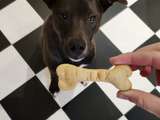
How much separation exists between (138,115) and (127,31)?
1.56ft

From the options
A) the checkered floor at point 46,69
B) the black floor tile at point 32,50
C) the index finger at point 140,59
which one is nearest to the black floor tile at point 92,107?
the checkered floor at point 46,69

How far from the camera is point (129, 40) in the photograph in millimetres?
1885

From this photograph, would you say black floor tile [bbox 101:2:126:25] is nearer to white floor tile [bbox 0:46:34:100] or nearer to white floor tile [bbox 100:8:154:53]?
white floor tile [bbox 100:8:154:53]

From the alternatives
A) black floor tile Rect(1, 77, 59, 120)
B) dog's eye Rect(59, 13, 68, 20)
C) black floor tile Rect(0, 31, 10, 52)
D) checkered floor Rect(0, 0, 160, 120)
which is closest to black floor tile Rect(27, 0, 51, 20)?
checkered floor Rect(0, 0, 160, 120)

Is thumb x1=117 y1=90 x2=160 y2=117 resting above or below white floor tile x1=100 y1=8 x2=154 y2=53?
above

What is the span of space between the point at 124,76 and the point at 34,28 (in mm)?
871

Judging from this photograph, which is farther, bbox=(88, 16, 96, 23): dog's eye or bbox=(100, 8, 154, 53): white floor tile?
bbox=(100, 8, 154, 53): white floor tile

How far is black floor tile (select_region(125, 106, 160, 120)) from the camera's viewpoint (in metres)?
1.72

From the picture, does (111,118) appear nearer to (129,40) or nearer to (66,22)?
(129,40)

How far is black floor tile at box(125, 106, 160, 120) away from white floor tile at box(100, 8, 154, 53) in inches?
13.1

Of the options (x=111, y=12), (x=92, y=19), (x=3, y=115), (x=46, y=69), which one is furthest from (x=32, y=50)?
(x=92, y=19)

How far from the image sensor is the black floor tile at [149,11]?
6.33 feet

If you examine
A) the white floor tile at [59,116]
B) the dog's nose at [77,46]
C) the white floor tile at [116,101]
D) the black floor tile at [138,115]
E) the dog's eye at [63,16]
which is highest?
the dog's eye at [63,16]

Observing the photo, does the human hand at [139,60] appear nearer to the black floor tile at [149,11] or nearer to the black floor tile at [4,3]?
the black floor tile at [149,11]
